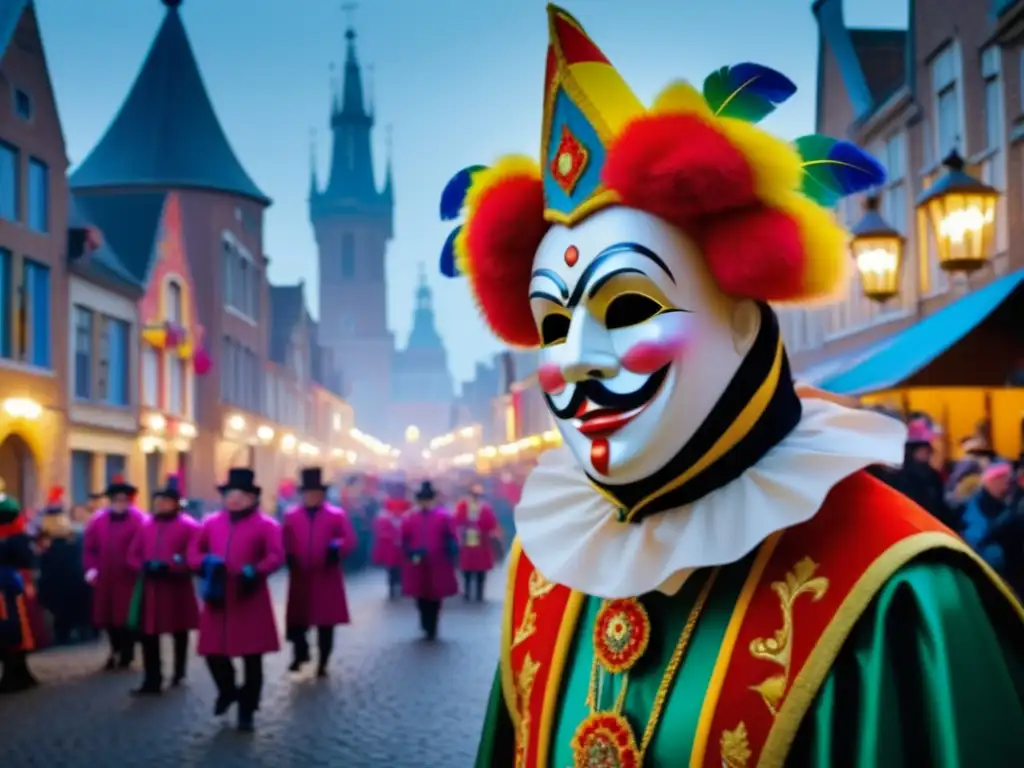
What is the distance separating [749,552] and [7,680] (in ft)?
33.3

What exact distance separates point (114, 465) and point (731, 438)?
24.5m

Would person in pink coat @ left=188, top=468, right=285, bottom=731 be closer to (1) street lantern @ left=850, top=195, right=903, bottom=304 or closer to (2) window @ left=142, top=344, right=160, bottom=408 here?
(1) street lantern @ left=850, top=195, right=903, bottom=304

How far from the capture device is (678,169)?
2.50m

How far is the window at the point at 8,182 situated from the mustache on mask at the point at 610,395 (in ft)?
63.8

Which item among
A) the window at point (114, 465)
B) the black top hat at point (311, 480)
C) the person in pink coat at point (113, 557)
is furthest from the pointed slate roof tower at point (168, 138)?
the black top hat at point (311, 480)

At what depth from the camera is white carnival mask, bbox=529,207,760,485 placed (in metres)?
2.56

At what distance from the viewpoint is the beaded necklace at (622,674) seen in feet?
8.41

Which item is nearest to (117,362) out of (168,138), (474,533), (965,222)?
(474,533)

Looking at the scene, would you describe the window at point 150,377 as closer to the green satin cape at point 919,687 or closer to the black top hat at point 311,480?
the black top hat at point 311,480

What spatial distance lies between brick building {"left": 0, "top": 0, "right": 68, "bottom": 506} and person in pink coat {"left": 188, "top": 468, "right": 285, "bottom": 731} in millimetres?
11595

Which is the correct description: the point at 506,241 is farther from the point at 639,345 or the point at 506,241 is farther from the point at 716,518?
the point at 716,518

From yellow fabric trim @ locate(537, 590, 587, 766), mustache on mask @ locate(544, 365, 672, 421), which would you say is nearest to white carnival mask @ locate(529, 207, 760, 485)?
mustache on mask @ locate(544, 365, 672, 421)

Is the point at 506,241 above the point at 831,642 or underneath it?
above

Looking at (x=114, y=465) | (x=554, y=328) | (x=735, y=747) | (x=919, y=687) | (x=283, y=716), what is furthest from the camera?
(x=114, y=465)
